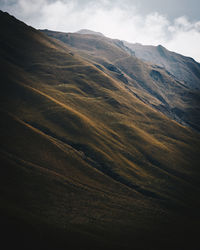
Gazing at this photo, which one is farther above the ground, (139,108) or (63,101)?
(139,108)

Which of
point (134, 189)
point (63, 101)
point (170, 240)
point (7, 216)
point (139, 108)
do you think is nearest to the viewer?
point (7, 216)

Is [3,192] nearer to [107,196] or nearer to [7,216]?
[7,216]

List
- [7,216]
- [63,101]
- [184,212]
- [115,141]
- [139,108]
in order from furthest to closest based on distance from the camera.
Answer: [139,108]
[63,101]
[115,141]
[184,212]
[7,216]

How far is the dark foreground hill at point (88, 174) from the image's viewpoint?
56.9 meters

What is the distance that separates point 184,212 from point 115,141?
54443 millimetres

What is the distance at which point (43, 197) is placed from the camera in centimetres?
6956

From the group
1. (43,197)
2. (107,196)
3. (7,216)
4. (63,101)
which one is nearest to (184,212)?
(107,196)

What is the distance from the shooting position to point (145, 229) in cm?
6938

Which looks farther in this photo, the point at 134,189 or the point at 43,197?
the point at 134,189

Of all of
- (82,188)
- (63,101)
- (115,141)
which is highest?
(63,101)

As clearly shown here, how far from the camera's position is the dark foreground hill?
56.9 m

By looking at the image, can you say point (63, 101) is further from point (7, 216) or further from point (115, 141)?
point (7, 216)

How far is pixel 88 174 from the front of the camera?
9431cm

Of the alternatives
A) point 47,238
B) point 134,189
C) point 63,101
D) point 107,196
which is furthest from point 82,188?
point 63,101
